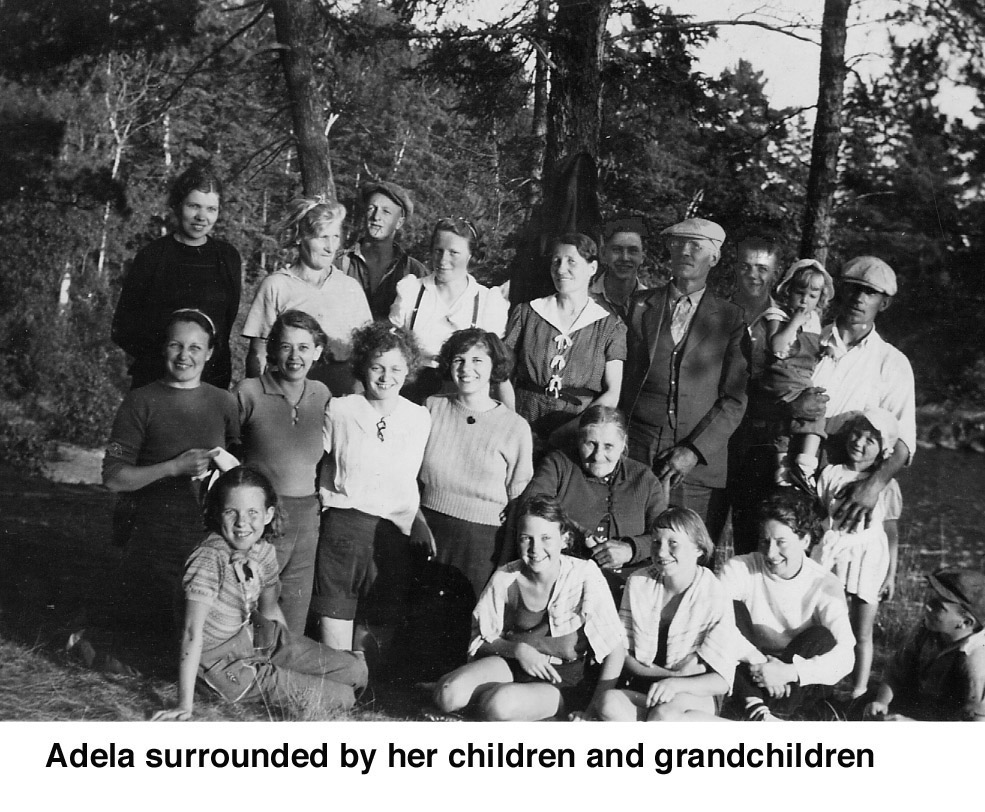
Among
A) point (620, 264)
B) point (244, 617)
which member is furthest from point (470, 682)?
point (620, 264)

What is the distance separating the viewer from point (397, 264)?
4570 millimetres

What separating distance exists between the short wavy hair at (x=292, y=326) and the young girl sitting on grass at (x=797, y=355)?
1853 mm

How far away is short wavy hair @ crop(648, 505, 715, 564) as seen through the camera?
359 cm

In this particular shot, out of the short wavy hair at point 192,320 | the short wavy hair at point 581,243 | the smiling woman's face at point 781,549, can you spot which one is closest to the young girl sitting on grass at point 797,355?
the smiling woman's face at point 781,549

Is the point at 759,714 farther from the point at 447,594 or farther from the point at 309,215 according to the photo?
the point at 309,215

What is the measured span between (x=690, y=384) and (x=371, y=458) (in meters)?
1.32

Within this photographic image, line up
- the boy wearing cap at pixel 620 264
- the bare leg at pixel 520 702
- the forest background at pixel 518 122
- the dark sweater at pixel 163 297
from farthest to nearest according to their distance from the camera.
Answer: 1. the forest background at pixel 518 122
2. the boy wearing cap at pixel 620 264
3. the dark sweater at pixel 163 297
4. the bare leg at pixel 520 702

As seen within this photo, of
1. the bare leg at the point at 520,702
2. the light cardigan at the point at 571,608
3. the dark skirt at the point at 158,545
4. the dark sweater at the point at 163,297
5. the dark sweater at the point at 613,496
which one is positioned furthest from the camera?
the dark sweater at the point at 163,297

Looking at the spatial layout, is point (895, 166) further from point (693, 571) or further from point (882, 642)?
point (693, 571)

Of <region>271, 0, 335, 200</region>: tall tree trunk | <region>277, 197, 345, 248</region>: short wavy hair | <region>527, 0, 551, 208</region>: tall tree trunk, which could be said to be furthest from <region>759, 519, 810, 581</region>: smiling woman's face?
<region>271, 0, 335, 200</region>: tall tree trunk

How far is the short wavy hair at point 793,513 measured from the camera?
3.74 metres

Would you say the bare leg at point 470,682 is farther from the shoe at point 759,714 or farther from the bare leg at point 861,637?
the bare leg at point 861,637

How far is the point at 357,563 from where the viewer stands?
3.96 m

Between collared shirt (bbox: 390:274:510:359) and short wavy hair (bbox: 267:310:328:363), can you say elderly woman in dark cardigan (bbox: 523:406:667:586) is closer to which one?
collared shirt (bbox: 390:274:510:359)
